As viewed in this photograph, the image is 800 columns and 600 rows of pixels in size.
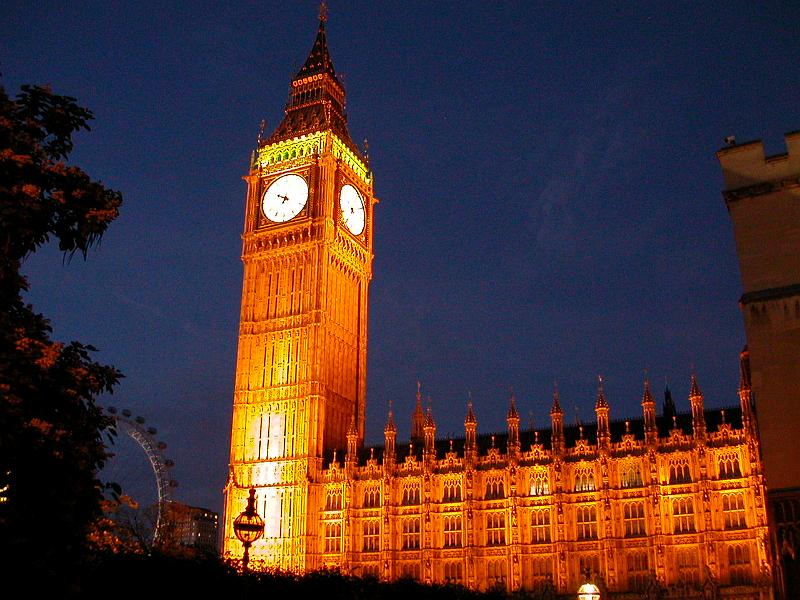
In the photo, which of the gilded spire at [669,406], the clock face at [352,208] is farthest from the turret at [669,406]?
the clock face at [352,208]

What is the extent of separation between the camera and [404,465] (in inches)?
2564

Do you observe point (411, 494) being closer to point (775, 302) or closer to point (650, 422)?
point (650, 422)

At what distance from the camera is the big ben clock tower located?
219 feet

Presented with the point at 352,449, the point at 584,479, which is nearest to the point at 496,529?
the point at 584,479

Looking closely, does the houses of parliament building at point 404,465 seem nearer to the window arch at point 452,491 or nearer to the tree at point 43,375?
the window arch at point 452,491

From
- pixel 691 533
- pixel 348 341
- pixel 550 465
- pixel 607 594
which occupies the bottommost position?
pixel 607 594

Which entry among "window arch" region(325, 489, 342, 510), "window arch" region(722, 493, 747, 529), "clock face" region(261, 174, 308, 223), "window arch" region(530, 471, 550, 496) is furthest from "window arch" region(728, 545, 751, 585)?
"clock face" region(261, 174, 308, 223)

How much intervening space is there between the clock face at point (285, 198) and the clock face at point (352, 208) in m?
3.54

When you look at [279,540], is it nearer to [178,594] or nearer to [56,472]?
[178,594]

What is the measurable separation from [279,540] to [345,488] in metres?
6.26

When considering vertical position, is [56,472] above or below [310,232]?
below

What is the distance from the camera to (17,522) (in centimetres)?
1181

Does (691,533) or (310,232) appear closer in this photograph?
(691,533)

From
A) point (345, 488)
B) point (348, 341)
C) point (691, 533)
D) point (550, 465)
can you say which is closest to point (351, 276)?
point (348, 341)
